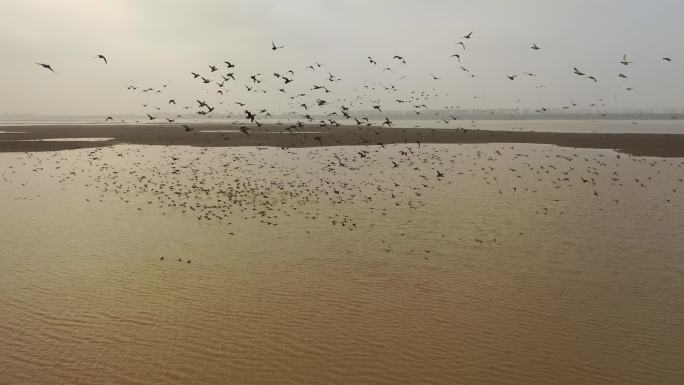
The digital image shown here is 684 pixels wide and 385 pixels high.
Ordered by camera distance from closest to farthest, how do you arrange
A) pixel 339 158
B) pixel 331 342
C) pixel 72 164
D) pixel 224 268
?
pixel 331 342, pixel 224 268, pixel 72 164, pixel 339 158

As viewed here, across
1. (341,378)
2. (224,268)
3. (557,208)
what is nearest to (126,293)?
(224,268)

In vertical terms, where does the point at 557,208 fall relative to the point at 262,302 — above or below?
above

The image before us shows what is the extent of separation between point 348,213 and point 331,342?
12594 millimetres

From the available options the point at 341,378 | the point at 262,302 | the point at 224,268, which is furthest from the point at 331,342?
the point at 224,268

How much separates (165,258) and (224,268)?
2.34 meters

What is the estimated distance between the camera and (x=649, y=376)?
29.7 ft

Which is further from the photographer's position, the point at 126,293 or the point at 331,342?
the point at 126,293

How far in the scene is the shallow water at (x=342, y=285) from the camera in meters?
9.56

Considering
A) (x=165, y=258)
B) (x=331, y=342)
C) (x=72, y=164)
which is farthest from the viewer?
(x=72, y=164)

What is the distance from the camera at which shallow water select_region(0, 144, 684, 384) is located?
9562 millimetres

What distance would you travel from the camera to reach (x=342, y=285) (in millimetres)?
13695

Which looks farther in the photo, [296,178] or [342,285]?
[296,178]

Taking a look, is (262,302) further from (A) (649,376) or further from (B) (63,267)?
(A) (649,376)

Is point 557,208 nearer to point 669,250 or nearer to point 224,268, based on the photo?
point 669,250
